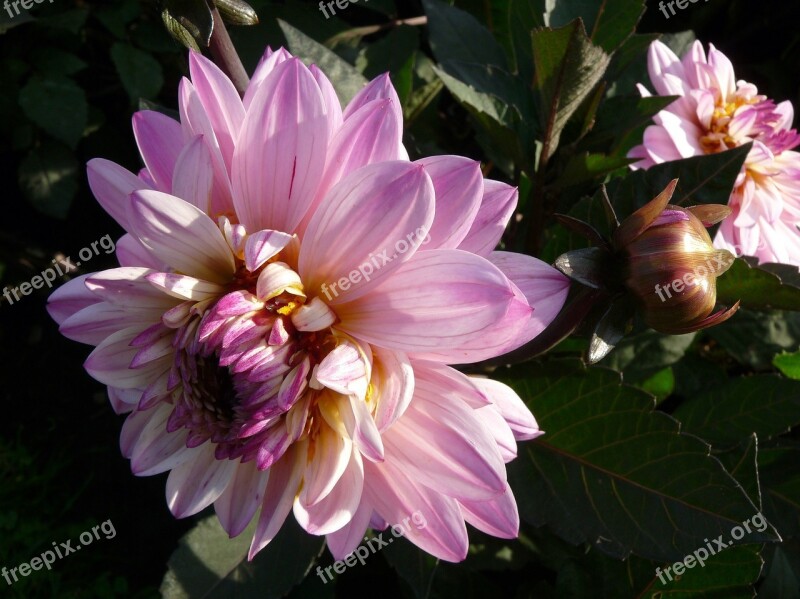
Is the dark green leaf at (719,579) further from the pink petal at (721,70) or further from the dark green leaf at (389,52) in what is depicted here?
the dark green leaf at (389,52)

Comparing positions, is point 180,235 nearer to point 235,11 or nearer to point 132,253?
point 132,253

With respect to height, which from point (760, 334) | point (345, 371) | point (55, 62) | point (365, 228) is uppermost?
point (55, 62)

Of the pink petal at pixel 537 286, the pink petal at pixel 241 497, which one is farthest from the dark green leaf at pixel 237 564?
the pink petal at pixel 537 286

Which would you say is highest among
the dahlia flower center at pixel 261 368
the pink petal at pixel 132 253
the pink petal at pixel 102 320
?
the pink petal at pixel 132 253

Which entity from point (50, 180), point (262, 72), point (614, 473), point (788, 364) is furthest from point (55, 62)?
point (788, 364)

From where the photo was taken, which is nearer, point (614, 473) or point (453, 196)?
point (453, 196)
